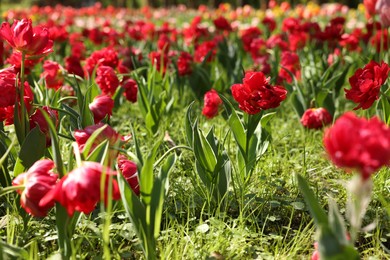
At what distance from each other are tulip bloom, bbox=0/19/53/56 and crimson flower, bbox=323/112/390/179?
3.27 feet

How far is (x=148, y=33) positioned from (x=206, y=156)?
12.4ft

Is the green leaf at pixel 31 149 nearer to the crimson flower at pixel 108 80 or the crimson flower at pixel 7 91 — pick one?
the crimson flower at pixel 7 91

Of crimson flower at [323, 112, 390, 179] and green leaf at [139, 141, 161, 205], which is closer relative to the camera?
crimson flower at [323, 112, 390, 179]

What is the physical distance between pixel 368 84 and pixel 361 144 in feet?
3.13

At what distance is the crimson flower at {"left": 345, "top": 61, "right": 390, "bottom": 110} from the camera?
5.93ft

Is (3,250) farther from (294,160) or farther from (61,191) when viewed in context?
(294,160)

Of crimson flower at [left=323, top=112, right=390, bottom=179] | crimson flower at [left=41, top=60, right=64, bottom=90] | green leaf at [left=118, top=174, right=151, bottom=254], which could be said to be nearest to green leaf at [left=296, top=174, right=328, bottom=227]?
crimson flower at [left=323, top=112, right=390, bottom=179]

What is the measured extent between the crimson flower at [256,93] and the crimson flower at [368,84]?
0.28 metres

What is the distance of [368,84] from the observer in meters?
1.81

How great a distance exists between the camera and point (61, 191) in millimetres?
1120

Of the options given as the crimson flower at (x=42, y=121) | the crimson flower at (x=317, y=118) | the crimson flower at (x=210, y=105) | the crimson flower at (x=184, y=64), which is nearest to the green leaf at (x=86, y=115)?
the crimson flower at (x=42, y=121)

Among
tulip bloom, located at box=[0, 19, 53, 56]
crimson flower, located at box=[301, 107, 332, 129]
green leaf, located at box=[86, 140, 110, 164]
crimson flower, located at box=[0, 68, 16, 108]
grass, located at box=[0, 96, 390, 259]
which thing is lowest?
grass, located at box=[0, 96, 390, 259]

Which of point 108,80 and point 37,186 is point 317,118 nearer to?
point 108,80

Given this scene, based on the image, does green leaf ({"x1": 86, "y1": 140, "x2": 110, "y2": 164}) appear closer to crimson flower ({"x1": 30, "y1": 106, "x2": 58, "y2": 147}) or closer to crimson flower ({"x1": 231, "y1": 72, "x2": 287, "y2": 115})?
crimson flower ({"x1": 30, "y1": 106, "x2": 58, "y2": 147})
